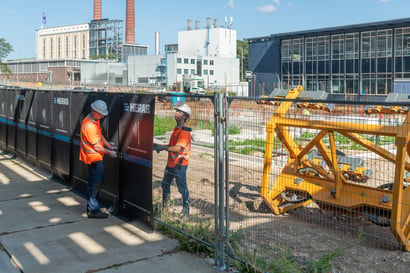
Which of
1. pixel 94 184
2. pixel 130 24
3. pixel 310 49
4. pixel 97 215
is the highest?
pixel 130 24

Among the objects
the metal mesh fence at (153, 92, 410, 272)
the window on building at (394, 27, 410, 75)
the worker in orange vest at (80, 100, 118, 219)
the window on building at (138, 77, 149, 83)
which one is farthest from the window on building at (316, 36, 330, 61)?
the worker in orange vest at (80, 100, 118, 219)

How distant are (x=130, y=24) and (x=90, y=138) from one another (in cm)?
11413

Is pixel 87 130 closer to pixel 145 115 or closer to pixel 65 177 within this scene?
pixel 145 115

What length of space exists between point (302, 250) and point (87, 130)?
352 cm

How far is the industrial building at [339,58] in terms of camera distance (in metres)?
49.0

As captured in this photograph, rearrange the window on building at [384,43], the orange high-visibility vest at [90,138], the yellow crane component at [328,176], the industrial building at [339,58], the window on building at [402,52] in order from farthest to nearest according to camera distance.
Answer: the window on building at [384,43], the industrial building at [339,58], the window on building at [402,52], the orange high-visibility vest at [90,138], the yellow crane component at [328,176]

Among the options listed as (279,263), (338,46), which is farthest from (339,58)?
(279,263)

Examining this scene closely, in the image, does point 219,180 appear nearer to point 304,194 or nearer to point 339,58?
point 304,194

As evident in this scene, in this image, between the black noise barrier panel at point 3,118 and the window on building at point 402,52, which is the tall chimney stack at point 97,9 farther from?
the black noise barrier panel at point 3,118

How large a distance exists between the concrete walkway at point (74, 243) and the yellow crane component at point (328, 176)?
171 centimetres

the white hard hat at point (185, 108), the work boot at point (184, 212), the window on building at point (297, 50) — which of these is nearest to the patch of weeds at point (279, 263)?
the work boot at point (184, 212)

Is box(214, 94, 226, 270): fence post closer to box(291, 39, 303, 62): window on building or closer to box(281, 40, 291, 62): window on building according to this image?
box(291, 39, 303, 62): window on building

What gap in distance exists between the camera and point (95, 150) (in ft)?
24.2

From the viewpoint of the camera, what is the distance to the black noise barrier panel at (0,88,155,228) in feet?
22.2
